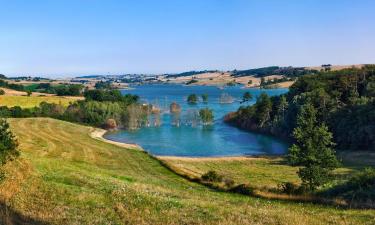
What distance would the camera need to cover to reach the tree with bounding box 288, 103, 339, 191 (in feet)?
126

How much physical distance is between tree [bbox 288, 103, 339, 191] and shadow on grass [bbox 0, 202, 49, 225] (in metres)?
26.5

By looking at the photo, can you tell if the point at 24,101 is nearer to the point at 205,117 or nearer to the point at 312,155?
the point at 205,117

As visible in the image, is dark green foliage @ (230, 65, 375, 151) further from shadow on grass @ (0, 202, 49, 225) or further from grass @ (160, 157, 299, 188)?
shadow on grass @ (0, 202, 49, 225)

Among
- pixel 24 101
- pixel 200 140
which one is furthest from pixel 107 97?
pixel 200 140

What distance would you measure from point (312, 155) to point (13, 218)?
3108cm

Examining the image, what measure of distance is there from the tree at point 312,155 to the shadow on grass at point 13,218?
86.9 feet

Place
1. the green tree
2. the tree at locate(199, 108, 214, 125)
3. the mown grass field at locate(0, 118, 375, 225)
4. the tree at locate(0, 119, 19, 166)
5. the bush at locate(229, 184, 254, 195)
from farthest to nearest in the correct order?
1. the tree at locate(199, 108, 214, 125)
2. the green tree
3. the bush at locate(229, 184, 254, 195)
4. the tree at locate(0, 119, 19, 166)
5. the mown grass field at locate(0, 118, 375, 225)

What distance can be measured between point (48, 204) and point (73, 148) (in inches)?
2211

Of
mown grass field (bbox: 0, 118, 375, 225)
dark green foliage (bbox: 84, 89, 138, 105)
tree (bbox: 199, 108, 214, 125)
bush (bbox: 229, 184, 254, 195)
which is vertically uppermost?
mown grass field (bbox: 0, 118, 375, 225)

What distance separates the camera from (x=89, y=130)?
380 feet

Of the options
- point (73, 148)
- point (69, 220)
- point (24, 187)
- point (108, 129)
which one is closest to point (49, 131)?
point (73, 148)

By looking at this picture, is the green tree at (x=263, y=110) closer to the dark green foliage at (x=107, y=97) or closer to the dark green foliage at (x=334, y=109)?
the dark green foliage at (x=334, y=109)

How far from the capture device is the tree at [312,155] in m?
38.5

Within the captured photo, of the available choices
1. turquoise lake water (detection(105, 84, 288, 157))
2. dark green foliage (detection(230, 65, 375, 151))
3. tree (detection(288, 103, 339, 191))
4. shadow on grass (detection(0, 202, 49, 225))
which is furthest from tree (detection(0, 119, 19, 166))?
dark green foliage (detection(230, 65, 375, 151))
